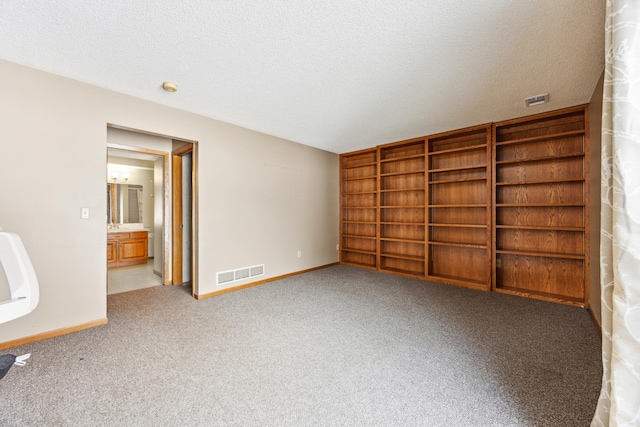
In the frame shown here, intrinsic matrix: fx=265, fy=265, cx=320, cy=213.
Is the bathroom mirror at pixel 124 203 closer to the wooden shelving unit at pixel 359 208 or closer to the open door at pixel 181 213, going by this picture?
the open door at pixel 181 213

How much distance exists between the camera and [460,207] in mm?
4105

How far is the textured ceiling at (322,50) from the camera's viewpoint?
1689 millimetres

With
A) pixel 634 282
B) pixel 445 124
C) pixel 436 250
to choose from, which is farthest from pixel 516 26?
pixel 436 250

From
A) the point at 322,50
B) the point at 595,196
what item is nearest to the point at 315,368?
the point at 322,50

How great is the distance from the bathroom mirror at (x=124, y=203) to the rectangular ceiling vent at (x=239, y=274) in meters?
3.77

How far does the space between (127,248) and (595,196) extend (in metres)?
7.32

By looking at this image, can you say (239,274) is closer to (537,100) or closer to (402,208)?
(402,208)

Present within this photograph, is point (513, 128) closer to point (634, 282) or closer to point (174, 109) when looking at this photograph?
point (634, 282)

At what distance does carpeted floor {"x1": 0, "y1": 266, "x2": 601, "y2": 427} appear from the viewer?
1457mm

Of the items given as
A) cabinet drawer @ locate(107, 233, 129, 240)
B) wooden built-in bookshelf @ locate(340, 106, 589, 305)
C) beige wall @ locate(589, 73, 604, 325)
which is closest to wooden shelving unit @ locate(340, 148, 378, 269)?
wooden built-in bookshelf @ locate(340, 106, 589, 305)

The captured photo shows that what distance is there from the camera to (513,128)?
367 cm

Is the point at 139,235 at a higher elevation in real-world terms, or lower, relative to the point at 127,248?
higher

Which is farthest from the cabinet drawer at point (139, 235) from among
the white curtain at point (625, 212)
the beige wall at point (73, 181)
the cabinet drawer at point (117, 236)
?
the white curtain at point (625, 212)

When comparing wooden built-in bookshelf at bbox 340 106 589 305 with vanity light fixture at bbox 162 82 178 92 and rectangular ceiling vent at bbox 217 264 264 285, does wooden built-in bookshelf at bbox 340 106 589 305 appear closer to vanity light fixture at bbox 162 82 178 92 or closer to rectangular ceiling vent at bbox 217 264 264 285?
rectangular ceiling vent at bbox 217 264 264 285
